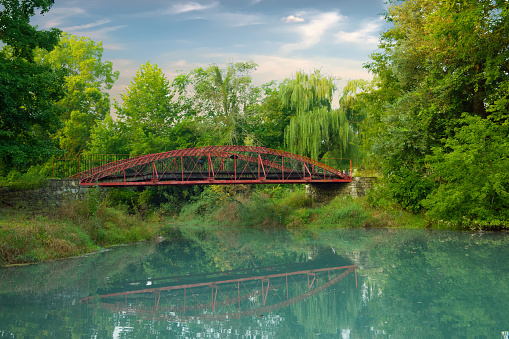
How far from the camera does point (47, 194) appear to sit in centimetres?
1972

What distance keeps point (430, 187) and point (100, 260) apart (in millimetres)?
17196

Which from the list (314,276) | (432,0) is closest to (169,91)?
(432,0)

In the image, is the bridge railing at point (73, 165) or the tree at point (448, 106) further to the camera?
the bridge railing at point (73, 165)

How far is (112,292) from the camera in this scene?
32.0 feet

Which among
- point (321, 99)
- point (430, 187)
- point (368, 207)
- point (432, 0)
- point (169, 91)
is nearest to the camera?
point (432, 0)

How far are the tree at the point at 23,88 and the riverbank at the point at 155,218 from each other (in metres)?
2.46

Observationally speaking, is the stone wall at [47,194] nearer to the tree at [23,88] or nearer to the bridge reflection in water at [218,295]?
the tree at [23,88]

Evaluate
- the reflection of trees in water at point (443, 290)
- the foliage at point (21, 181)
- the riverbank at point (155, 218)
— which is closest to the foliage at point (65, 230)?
the riverbank at point (155, 218)

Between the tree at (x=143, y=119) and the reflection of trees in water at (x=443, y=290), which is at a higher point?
the tree at (x=143, y=119)

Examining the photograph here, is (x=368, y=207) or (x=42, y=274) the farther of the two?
(x=368, y=207)

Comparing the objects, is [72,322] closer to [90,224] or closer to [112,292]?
[112,292]

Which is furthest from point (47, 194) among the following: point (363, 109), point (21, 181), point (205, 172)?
point (363, 109)

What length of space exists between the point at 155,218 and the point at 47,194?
10.1 meters

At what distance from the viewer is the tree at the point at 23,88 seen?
14734mm
